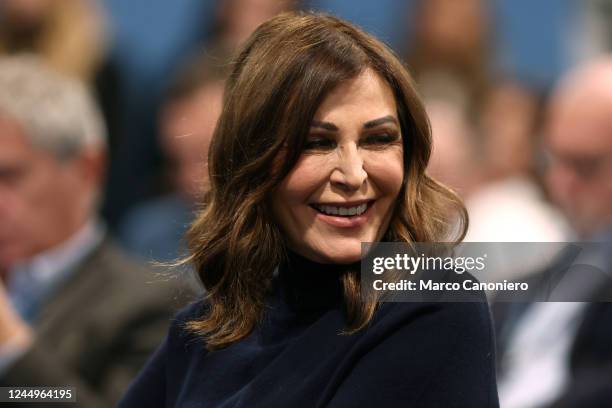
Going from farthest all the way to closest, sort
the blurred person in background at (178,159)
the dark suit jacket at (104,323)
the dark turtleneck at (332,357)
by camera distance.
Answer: the blurred person in background at (178,159) < the dark suit jacket at (104,323) < the dark turtleneck at (332,357)

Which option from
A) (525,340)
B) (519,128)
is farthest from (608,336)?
(519,128)

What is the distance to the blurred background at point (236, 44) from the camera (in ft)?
15.0

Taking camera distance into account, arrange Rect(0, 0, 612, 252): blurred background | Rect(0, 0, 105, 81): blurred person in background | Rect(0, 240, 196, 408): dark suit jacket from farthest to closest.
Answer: Rect(0, 0, 105, 81): blurred person in background < Rect(0, 0, 612, 252): blurred background < Rect(0, 240, 196, 408): dark suit jacket

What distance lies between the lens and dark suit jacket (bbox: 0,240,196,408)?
3.09 metres

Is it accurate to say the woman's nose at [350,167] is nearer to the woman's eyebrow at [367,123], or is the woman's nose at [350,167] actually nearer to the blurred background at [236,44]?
the woman's eyebrow at [367,123]

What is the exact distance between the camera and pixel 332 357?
203 cm

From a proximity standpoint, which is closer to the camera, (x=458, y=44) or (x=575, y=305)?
(x=575, y=305)

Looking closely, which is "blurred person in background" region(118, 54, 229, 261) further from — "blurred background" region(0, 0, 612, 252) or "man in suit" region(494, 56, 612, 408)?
"man in suit" region(494, 56, 612, 408)

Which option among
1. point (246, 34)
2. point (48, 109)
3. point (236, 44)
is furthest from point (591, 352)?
point (246, 34)

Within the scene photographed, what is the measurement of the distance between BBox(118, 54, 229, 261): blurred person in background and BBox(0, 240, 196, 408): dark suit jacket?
2.04 ft

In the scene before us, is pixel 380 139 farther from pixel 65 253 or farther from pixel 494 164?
pixel 494 164

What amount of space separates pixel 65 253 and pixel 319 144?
1622 millimetres

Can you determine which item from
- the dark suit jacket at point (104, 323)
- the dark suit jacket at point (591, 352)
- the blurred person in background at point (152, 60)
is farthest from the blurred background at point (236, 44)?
the dark suit jacket at point (591, 352)

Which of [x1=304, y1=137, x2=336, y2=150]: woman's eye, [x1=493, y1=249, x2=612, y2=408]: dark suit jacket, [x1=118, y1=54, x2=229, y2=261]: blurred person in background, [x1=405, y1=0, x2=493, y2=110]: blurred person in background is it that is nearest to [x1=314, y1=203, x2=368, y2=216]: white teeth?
[x1=304, y1=137, x2=336, y2=150]: woman's eye
